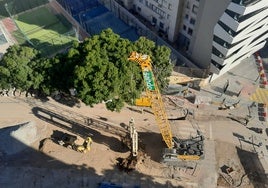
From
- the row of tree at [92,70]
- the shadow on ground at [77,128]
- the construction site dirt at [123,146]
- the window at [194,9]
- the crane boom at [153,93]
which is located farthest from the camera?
the window at [194,9]

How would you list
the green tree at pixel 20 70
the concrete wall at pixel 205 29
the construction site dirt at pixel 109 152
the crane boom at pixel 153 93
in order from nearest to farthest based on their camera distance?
the crane boom at pixel 153 93
the construction site dirt at pixel 109 152
the concrete wall at pixel 205 29
the green tree at pixel 20 70

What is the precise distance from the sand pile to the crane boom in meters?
22.7

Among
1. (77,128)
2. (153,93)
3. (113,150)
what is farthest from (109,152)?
(153,93)

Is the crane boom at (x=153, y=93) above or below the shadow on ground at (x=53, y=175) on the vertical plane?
above

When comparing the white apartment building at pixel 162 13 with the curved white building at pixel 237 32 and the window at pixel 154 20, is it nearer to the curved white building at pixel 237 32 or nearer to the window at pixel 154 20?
the window at pixel 154 20

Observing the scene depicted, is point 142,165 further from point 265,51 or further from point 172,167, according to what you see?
point 265,51

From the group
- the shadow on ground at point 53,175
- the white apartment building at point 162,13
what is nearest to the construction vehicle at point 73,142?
the shadow on ground at point 53,175

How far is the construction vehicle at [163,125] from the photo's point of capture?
57312mm

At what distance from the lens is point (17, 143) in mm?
62344

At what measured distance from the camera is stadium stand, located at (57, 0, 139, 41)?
78062mm

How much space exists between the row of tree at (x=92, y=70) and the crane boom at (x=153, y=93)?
3.43 metres

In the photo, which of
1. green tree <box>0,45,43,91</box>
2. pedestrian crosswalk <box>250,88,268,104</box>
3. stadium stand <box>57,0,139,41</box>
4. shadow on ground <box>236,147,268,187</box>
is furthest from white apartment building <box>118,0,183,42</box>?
shadow on ground <box>236,147,268,187</box>

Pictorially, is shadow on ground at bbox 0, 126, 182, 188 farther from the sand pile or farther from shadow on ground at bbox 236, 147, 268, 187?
shadow on ground at bbox 236, 147, 268, 187

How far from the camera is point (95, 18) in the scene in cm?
8044
